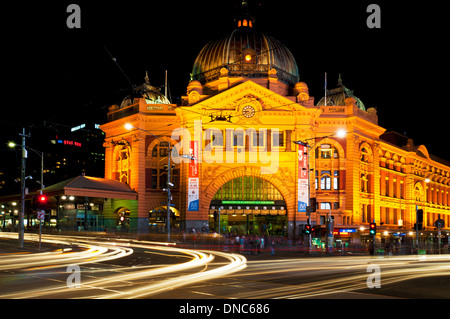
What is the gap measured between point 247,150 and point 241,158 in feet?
4.26

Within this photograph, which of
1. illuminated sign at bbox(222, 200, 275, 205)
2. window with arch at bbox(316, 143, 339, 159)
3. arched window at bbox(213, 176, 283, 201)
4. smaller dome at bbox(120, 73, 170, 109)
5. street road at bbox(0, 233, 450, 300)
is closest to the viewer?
street road at bbox(0, 233, 450, 300)

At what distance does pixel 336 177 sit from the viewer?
71.8m

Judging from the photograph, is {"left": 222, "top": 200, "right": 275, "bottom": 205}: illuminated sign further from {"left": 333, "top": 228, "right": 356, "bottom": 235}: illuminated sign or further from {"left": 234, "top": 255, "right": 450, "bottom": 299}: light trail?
{"left": 234, "top": 255, "right": 450, "bottom": 299}: light trail

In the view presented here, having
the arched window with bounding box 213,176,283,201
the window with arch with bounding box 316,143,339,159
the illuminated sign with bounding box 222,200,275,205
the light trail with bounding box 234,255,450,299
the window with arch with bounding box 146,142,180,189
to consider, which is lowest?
the light trail with bounding box 234,255,450,299

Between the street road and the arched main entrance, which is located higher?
the arched main entrance

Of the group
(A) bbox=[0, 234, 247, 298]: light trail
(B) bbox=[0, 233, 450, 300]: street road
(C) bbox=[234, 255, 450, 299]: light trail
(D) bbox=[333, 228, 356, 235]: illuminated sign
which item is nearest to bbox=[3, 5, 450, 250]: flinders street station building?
(D) bbox=[333, 228, 356, 235]: illuminated sign

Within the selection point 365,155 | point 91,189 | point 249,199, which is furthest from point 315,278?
point 365,155

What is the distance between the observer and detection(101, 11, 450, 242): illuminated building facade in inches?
2635

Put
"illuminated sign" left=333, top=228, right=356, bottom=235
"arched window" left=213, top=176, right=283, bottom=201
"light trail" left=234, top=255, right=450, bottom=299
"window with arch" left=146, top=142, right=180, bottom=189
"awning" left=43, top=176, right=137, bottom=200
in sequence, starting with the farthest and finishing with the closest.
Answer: "window with arch" left=146, top=142, right=180, bottom=189, "arched window" left=213, top=176, right=283, bottom=201, "awning" left=43, top=176, right=137, bottom=200, "illuminated sign" left=333, top=228, right=356, bottom=235, "light trail" left=234, top=255, right=450, bottom=299

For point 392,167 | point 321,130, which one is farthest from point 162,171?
point 392,167

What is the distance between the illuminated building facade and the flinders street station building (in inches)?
5.6

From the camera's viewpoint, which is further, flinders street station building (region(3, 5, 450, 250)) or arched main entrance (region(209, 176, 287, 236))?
arched main entrance (region(209, 176, 287, 236))
